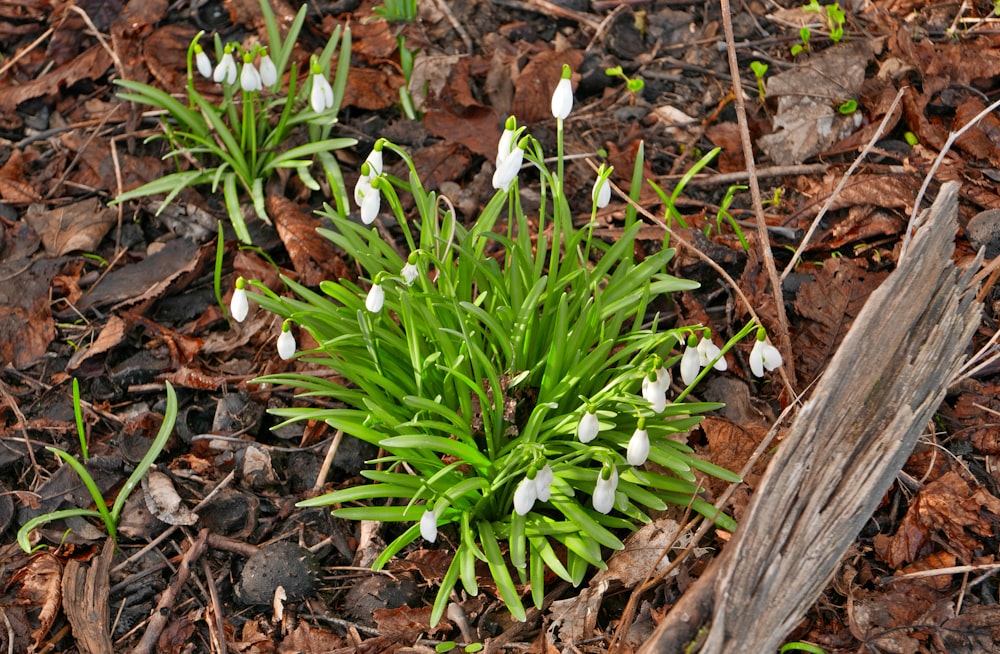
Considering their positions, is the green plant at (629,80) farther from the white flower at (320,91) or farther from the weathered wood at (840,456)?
the weathered wood at (840,456)

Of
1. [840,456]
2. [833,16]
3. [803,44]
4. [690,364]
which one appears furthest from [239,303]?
[833,16]

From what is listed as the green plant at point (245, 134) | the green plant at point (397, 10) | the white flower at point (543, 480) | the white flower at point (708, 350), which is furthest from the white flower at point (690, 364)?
the green plant at point (397, 10)

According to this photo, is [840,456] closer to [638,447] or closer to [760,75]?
[638,447]

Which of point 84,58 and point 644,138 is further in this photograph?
point 84,58

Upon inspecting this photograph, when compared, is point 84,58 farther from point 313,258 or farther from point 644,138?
point 644,138

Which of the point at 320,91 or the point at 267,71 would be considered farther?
the point at 267,71

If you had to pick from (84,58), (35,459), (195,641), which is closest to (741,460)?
(195,641)
